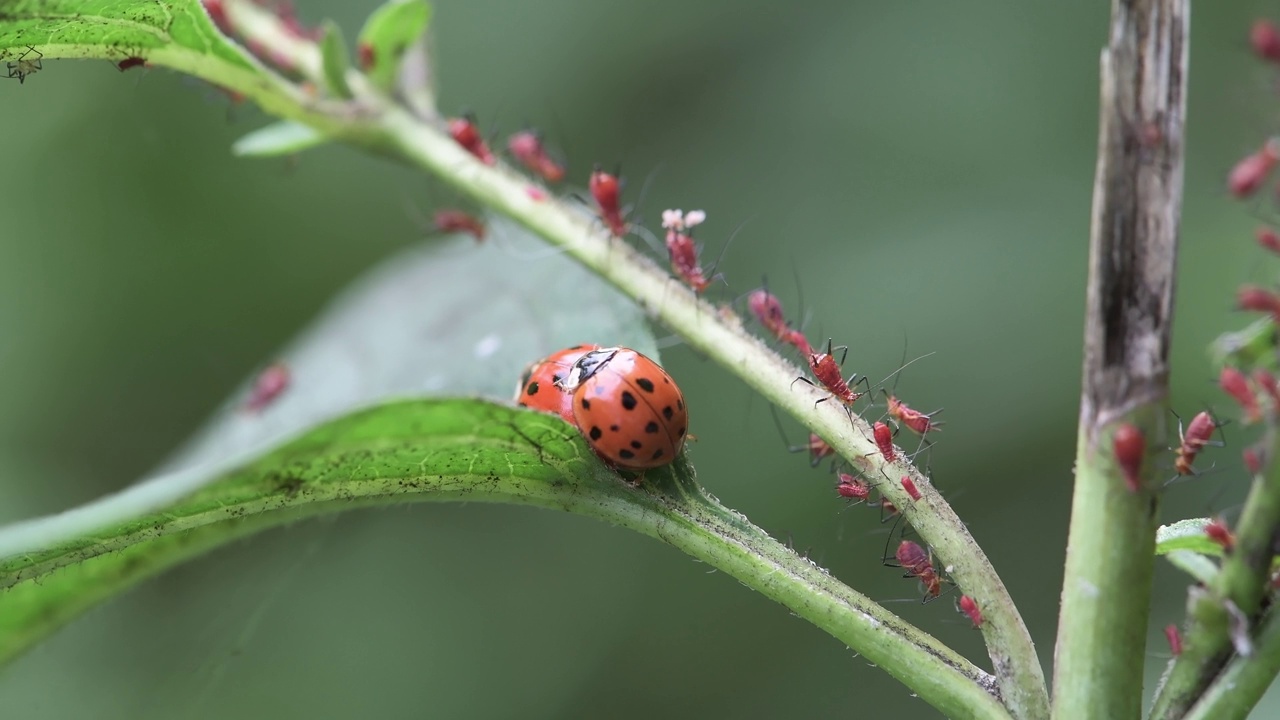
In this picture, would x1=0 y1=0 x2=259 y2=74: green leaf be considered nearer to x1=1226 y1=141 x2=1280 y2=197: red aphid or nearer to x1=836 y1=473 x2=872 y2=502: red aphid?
x1=836 y1=473 x2=872 y2=502: red aphid

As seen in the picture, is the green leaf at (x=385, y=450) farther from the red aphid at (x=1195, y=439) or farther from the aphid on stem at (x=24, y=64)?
the red aphid at (x=1195, y=439)

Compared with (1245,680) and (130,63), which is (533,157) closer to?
(130,63)

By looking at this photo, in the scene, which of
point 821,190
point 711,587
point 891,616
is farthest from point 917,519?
point 821,190

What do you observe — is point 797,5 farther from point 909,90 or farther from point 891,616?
point 891,616

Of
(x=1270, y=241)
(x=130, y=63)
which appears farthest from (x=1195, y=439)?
(x=130, y=63)

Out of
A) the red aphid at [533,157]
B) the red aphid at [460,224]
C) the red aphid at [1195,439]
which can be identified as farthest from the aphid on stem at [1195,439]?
the red aphid at [460,224]

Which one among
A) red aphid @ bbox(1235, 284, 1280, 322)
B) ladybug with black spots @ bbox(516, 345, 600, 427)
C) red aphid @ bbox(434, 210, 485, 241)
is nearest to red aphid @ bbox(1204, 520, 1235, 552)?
red aphid @ bbox(1235, 284, 1280, 322)

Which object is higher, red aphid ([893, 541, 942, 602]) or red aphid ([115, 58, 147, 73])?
red aphid ([115, 58, 147, 73])
